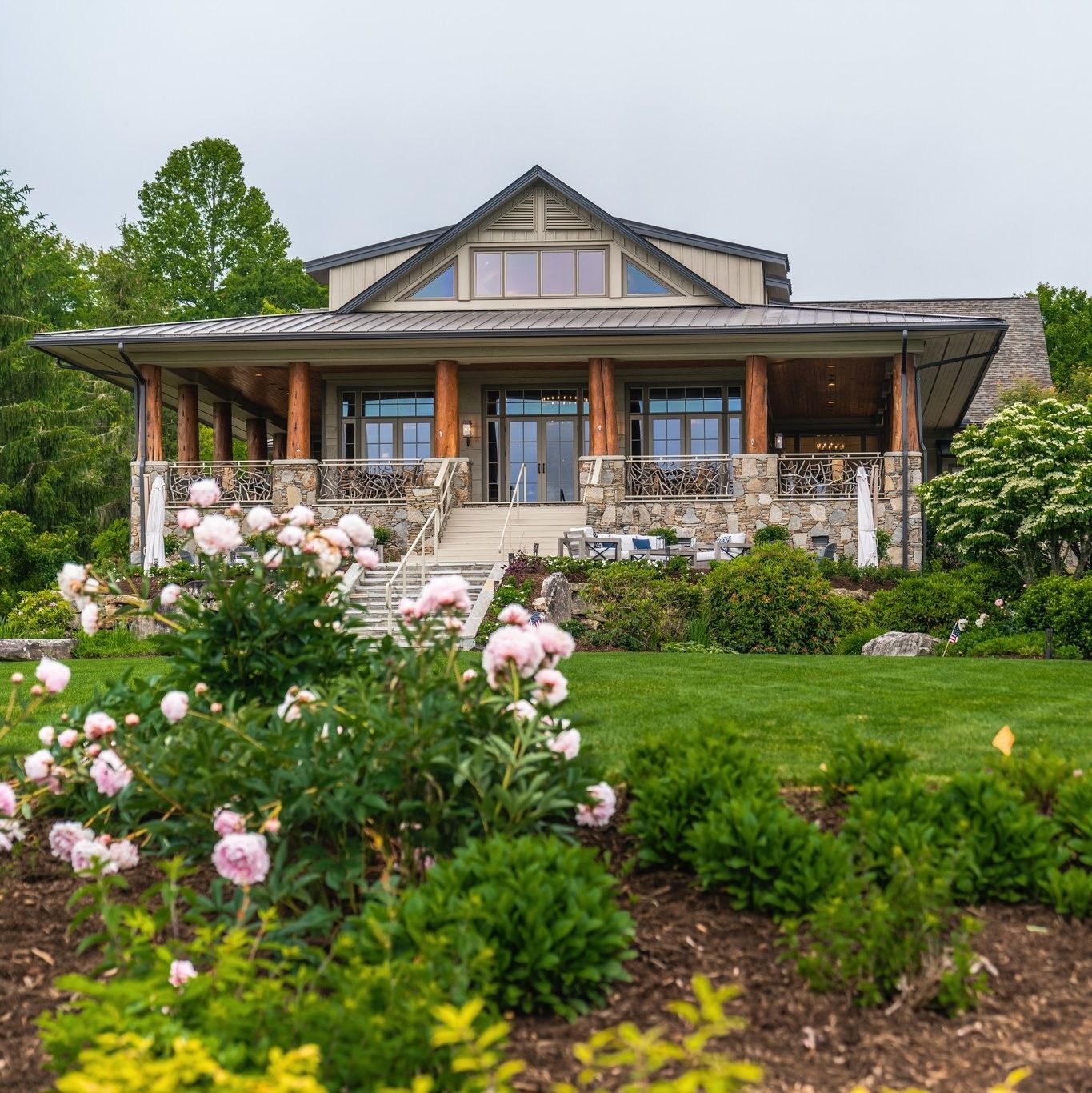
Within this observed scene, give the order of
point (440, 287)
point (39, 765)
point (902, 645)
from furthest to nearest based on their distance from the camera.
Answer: point (440, 287) → point (902, 645) → point (39, 765)

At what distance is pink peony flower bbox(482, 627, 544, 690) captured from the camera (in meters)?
3.32

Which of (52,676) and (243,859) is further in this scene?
(52,676)

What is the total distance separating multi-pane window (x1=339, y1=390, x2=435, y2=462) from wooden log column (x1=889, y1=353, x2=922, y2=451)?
28.1 feet

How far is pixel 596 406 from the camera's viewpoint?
58.7 feet

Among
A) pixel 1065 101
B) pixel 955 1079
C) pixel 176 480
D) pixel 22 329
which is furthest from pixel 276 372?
pixel 1065 101

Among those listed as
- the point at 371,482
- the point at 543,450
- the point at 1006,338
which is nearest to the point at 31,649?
the point at 371,482

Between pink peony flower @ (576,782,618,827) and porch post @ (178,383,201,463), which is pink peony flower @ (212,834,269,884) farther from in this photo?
porch post @ (178,383,201,463)

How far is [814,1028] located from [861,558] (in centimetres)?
1320

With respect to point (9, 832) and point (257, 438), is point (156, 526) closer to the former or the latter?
point (257, 438)

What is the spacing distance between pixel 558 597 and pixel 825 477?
685 cm

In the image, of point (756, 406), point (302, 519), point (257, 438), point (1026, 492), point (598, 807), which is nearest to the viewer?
point (598, 807)

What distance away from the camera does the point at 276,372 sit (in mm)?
19844

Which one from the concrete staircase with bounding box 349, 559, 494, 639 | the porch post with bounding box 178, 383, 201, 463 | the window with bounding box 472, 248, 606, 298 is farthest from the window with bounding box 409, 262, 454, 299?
the concrete staircase with bounding box 349, 559, 494, 639

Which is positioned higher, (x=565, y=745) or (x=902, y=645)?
(x=565, y=745)
